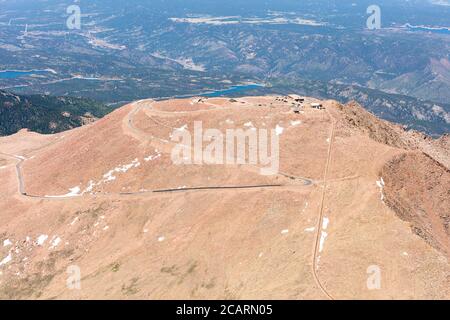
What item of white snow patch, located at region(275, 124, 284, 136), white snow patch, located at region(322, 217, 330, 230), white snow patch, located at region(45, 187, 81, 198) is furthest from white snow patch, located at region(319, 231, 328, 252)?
white snow patch, located at region(45, 187, 81, 198)

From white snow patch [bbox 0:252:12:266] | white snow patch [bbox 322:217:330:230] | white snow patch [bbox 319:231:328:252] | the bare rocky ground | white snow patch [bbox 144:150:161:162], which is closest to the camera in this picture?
the bare rocky ground

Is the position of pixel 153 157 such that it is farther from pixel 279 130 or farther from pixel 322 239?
pixel 322 239

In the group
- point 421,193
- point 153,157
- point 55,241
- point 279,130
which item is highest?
point 279,130

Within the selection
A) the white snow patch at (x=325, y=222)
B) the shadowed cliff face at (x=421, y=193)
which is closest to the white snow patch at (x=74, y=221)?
the white snow patch at (x=325, y=222)

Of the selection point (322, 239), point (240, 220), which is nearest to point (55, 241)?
point (240, 220)

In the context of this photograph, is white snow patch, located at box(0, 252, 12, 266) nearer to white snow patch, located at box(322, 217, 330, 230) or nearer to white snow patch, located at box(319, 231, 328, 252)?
white snow patch, located at box(322, 217, 330, 230)

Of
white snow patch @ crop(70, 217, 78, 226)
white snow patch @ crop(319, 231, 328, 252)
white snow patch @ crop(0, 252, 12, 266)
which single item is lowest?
white snow patch @ crop(0, 252, 12, 266)

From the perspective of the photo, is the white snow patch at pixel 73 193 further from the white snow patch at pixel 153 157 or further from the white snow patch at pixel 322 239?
the white snow patch at pixel 322 239
